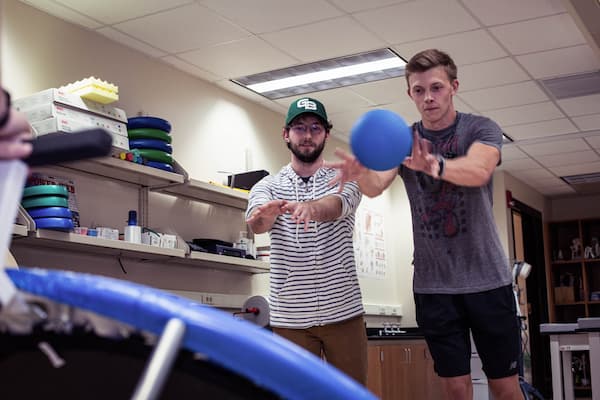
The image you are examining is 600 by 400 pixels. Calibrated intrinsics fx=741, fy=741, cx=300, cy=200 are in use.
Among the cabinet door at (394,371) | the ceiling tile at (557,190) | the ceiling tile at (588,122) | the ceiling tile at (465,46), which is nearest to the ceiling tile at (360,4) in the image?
the ceiling tile at (465,46)

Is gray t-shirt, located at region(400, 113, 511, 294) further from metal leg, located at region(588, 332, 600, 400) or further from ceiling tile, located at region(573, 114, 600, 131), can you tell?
ceiling tile, located at region(573, 114, 600, 131)

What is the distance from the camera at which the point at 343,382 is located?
0.68 metres

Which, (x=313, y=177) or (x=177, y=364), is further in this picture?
(x=313, y=177)

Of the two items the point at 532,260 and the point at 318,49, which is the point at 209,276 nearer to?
the point at 318,49

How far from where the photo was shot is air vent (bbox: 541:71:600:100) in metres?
5.39

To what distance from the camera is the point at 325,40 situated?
458cm

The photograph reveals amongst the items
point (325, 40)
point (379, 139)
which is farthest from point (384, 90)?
point (379, 139)

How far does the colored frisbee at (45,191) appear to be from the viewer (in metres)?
3.52

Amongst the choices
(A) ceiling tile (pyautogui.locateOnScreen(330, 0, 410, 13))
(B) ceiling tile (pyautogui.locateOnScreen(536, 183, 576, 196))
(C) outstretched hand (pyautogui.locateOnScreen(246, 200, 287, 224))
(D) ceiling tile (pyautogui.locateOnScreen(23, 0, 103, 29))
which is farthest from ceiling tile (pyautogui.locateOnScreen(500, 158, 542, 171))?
(C) outstretched hand (pyautogui.locateOnScreen(246, 200, 287, 224))

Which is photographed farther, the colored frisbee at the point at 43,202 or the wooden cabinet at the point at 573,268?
the wooden cabinet at the point at 573,268

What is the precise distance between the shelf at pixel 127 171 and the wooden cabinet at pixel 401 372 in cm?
219

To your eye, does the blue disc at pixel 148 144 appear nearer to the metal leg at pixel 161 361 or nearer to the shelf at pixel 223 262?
the shelf at pixel 223 262

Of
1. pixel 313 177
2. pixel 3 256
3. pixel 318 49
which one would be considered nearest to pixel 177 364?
pixel 3 256

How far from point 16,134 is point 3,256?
0.13m
